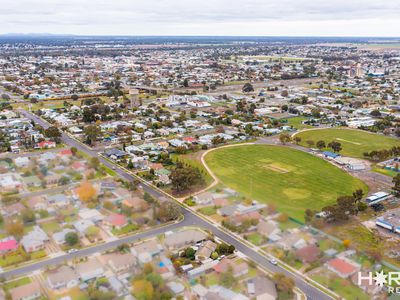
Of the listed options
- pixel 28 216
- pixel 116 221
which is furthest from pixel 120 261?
pixel 28 216

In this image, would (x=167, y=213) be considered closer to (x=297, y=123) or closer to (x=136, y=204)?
(x=136, y=204)

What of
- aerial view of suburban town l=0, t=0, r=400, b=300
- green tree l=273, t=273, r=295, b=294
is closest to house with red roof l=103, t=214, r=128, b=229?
aerial view of suburban town l=0, t=0, r=400, b=300

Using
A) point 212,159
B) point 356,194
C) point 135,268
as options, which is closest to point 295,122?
point 212,159

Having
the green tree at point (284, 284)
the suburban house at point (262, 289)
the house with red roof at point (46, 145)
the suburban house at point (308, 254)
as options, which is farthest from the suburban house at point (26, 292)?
the house with red roof at point (46, 145)

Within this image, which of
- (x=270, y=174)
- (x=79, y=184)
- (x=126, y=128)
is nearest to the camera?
(x=79, y=184)

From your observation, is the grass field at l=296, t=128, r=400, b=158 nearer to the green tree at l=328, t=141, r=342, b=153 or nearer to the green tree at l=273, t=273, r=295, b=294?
the green tree at l=328, t=141, r=342, b=153

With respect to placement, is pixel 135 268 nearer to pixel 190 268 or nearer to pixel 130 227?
pixel 190 268
